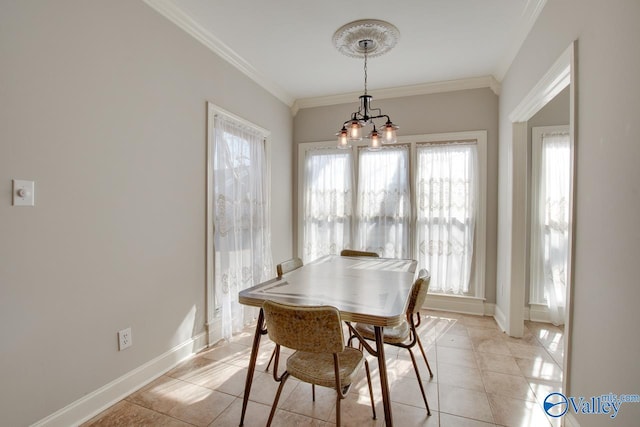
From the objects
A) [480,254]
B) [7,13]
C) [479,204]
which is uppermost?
[7,13]

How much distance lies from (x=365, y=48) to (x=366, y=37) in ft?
0.47

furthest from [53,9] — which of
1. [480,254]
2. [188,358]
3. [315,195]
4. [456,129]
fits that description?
[480,254]

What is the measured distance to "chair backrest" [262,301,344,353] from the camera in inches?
50.2

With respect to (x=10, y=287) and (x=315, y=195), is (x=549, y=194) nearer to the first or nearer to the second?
(x=315, y=195)

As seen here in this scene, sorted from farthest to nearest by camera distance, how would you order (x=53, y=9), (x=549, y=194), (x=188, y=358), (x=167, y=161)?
1. (x=549, y=194)
2. (x=188, y=358)
3. (x=167, y=161)
4. (x=53, y=9)

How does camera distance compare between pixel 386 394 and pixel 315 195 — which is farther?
pixel 315 195

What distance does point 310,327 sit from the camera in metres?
1.29

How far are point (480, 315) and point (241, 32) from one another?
12.6 feet

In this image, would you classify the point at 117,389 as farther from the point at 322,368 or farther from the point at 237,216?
the point at 237,216

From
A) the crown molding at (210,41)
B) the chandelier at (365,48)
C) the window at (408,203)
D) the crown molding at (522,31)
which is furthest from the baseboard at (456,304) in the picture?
the crown molding at (210,41)

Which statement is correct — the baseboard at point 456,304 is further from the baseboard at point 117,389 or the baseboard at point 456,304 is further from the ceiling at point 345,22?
the baseboard at point 117,389

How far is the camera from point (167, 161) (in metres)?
2.23

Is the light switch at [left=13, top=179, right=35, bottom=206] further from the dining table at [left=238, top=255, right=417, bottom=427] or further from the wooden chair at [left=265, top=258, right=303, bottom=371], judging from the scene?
the wooden chair at [left=265, top=258, right=303, bottom=371]

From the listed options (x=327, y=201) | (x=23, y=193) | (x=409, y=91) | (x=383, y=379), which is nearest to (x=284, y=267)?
(x=383, y=379)
